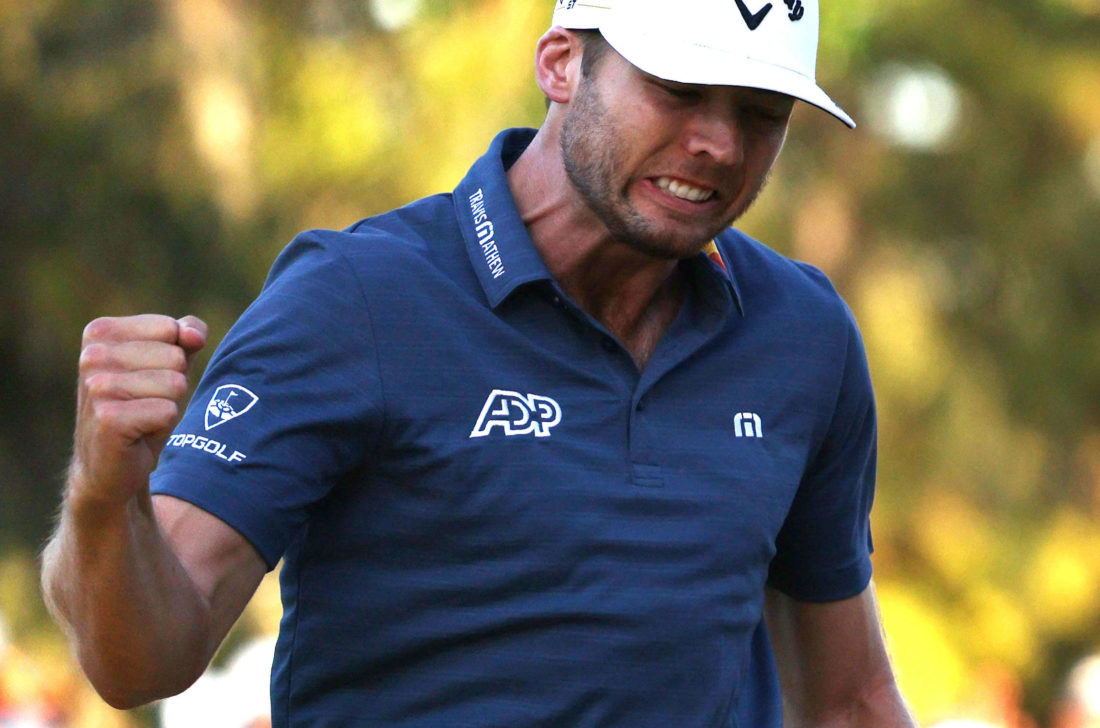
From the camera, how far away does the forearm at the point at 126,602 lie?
204cm

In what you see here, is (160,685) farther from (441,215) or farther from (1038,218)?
(1038,218)

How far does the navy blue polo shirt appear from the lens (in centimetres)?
236

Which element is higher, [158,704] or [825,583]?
[825,583]

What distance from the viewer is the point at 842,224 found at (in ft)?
30.9

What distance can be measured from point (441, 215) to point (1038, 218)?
26.1 feet

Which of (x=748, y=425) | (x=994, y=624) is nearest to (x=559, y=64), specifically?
(x=748, y=425)

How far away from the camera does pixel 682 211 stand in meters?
2.63

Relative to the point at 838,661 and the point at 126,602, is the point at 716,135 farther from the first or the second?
the point at 126,602

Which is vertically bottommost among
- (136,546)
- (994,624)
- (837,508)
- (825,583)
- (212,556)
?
(994,624)

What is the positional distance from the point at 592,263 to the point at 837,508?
1.87ft

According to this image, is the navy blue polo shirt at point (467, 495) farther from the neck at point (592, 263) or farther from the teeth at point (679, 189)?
the teeth at point (679, 189)

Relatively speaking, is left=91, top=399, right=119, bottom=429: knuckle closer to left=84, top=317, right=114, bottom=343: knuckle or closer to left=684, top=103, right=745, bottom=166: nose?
left=84, top=317, right=114, bottom=343: knuckle

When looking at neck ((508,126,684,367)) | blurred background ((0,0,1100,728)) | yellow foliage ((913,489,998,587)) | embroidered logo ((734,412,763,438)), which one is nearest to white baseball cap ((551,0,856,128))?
neck ((508,126,684,367))

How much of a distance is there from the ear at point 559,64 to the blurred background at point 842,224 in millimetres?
4896
